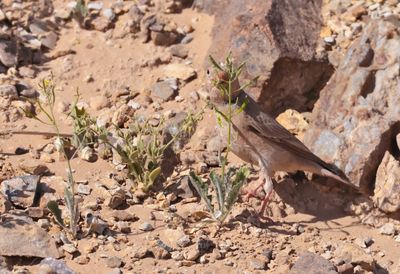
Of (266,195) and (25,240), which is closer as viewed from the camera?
(25,240)

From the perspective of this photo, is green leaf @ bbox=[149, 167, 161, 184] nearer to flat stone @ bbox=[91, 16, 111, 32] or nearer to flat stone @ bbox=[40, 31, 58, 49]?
flat stone @ bbox=[40, 31, 58, 49]

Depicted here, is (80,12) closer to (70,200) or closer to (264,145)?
(264,145)

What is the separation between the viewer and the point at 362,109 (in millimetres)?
7703

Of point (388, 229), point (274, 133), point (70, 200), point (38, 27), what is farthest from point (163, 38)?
point (388, 229)

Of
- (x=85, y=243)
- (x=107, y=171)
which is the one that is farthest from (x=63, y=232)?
(x=107, y=171)

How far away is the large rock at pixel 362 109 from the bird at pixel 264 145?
0.88 ft

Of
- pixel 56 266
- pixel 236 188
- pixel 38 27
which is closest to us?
pixel 56 266

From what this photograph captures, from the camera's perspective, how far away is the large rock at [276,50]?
8250mm

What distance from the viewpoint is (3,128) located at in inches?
302

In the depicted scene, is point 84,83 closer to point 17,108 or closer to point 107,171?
point 17,108

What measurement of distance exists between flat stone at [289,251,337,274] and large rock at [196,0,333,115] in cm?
241

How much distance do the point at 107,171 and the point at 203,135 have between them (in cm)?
110

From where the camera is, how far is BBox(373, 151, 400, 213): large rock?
7.19 m

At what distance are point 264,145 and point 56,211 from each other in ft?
6.68
